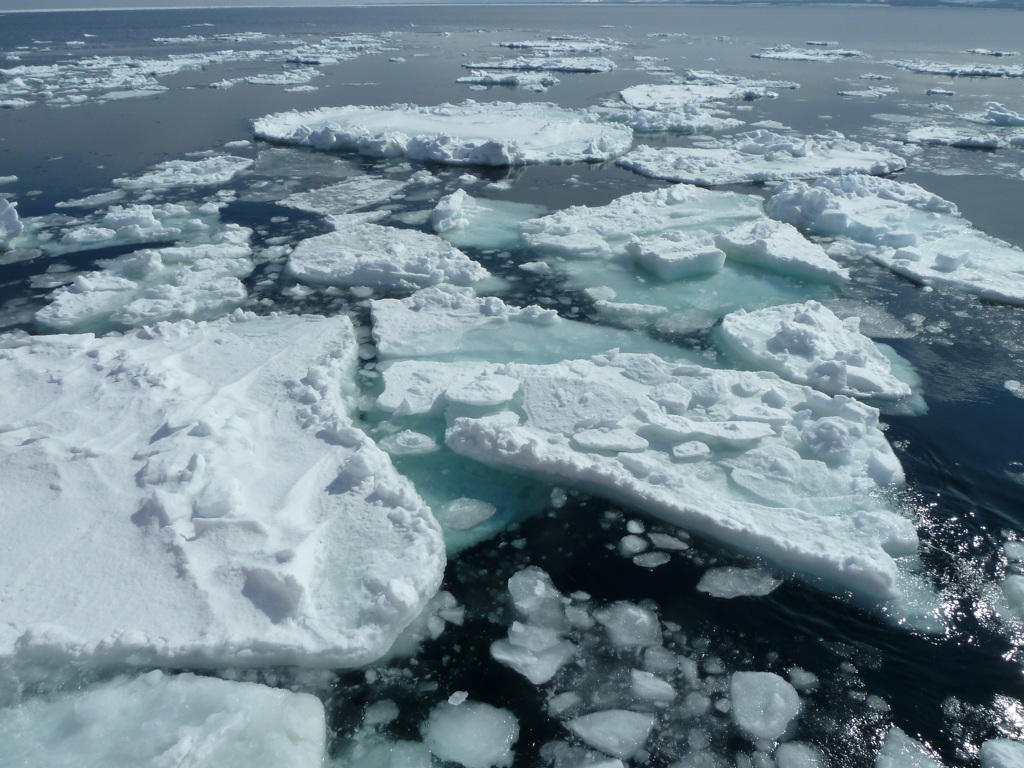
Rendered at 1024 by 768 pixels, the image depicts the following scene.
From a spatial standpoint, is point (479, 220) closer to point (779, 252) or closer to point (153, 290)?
point (779, 252)

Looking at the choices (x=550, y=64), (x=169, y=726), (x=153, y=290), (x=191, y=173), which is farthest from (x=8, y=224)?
(x=550, y=64)

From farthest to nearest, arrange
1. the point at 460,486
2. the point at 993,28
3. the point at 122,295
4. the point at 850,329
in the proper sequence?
the point at 993,28
the point at 122,295
the point at 850,329
the point at 460,486

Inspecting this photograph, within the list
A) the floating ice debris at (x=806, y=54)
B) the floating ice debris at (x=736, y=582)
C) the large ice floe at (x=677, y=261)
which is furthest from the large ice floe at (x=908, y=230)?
the floating ice debris at (x=806, y=54)

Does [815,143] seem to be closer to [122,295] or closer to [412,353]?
[412,353]

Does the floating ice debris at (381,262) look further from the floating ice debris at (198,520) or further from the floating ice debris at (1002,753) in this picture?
the floating ice debris at (1002,753)

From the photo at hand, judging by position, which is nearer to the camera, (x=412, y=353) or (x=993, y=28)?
(x=412, y=353)

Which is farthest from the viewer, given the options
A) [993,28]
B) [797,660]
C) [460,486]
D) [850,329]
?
[993,28]

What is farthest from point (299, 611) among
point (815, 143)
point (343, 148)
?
point (815, 143)

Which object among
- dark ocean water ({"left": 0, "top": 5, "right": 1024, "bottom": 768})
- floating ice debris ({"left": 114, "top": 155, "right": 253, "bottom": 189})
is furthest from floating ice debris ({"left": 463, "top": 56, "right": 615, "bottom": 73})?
floating ice debris ({"left": 114, "top": 155, "right": 253, "bottom": 189})
